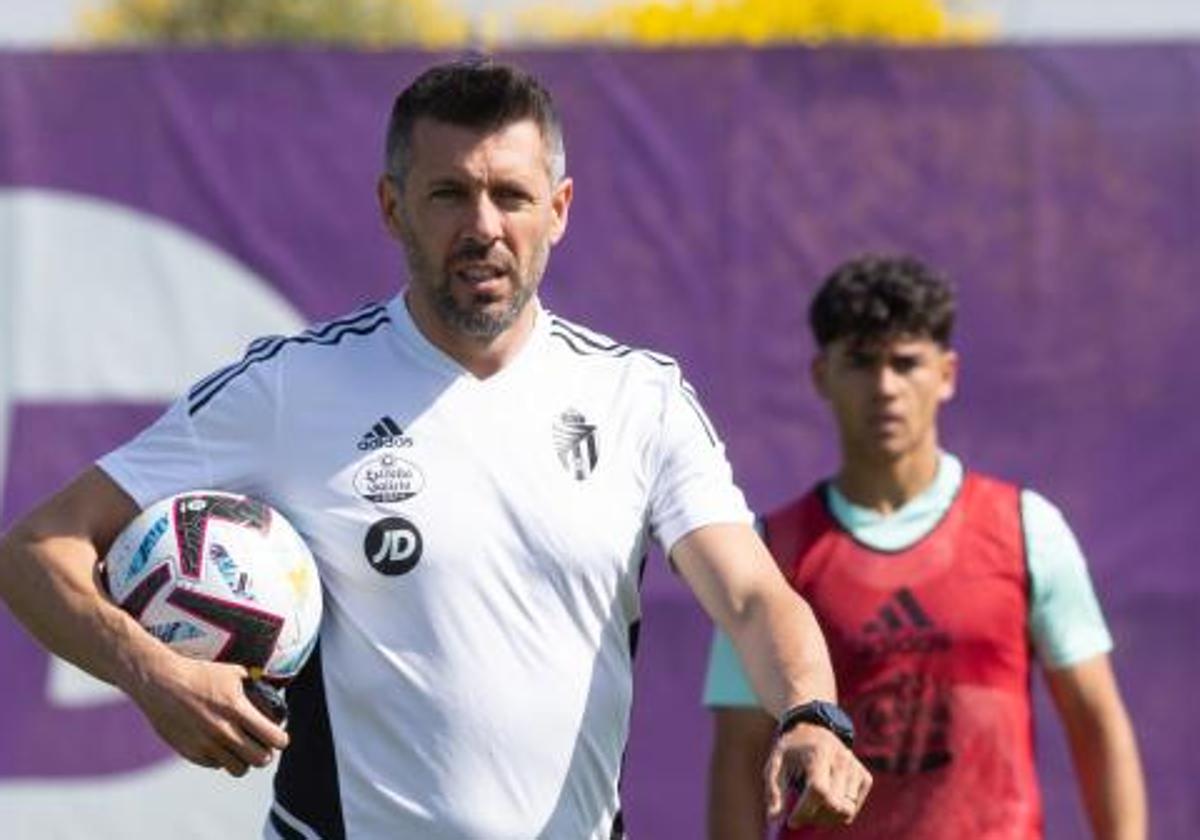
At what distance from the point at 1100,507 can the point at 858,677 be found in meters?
1.95

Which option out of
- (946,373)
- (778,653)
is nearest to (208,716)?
(778,653)

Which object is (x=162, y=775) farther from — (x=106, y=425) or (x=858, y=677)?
(x=858, y=677)

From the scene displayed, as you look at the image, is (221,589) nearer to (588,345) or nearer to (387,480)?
(387,480)

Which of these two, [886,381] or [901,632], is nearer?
[901,632]

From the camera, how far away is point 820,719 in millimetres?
4219

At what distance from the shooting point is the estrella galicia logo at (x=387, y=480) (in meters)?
4.67

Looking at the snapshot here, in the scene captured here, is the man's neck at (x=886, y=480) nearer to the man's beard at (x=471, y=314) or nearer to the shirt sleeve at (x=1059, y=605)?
the shirt sleeve at (x=1059, y=605)

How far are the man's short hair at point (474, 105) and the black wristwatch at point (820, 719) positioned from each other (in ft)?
3.41

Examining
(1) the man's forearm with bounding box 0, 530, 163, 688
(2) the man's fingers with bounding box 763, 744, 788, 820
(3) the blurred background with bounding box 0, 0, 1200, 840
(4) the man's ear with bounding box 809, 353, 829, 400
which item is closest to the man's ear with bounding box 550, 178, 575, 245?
(1) the man's forearm with bounding box 0, 530, 163, 688

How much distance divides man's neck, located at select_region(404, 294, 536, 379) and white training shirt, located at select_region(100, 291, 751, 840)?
2 centimetres

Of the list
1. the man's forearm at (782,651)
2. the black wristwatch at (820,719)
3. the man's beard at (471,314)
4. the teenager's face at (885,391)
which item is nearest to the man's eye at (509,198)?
the man's beard at (471,314)

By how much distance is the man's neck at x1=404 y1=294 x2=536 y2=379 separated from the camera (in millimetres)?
4781

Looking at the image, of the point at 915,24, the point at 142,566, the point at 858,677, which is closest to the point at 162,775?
the point at 858,677

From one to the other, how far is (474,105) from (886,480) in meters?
2.11
